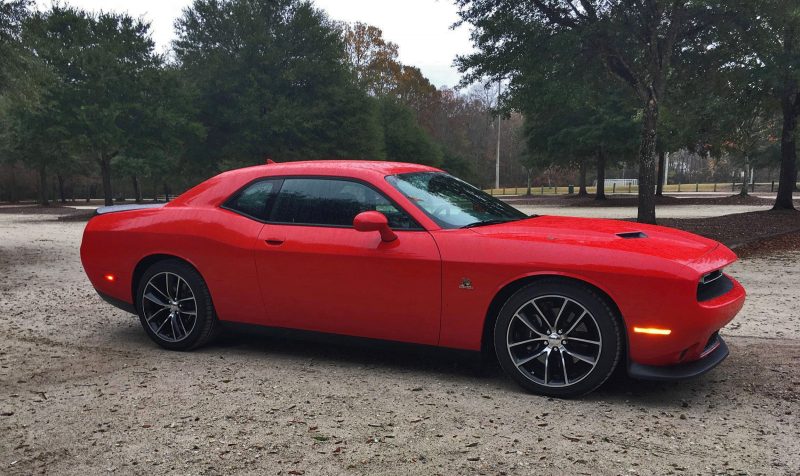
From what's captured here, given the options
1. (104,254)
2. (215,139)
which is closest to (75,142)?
(215,139)

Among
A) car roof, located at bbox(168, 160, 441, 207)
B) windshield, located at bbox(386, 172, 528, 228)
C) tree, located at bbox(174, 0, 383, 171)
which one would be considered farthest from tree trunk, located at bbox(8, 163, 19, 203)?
windshield, located at bbox(386, 172, 528, 228)

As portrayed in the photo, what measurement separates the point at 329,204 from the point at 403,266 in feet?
2.82

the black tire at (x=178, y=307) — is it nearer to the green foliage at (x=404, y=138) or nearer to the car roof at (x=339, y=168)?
the car roof at (x=339, y=168)

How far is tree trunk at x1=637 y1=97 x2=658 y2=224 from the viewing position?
15148 mm

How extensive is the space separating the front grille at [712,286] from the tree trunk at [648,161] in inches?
481

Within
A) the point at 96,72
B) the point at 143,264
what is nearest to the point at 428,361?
the point at 143,264

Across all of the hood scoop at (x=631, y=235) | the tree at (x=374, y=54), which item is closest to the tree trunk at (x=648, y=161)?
the hood scoop at (x=631, y=235)

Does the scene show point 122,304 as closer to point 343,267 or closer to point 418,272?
point 343,267

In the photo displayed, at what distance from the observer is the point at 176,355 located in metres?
5.00

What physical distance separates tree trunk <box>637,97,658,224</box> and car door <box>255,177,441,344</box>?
12.8 meters

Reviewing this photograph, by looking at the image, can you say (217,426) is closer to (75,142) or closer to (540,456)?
(540,456)

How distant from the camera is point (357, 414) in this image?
3.65m

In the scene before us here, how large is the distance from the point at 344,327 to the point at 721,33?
49.7ft

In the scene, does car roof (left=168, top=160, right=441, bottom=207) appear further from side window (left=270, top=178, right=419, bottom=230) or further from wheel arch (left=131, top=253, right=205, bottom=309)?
wheel arch (left=131, top=253, right=205, bottom=309)
